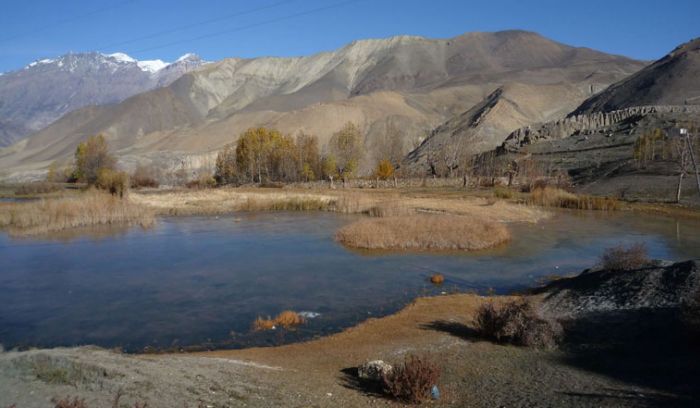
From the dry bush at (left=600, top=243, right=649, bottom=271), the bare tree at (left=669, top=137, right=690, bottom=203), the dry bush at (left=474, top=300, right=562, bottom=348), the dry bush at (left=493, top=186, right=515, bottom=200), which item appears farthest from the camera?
the dry bush at (left=493, top=186, right=515, bottom=200)

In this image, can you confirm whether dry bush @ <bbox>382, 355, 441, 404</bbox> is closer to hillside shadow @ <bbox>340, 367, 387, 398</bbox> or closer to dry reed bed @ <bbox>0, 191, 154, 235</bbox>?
hillside shadow @ <bbox>340, 367, 387, 398</bbox>

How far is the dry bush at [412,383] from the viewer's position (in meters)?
9.14

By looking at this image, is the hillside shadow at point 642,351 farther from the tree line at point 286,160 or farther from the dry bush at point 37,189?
the dry bush at point 37,189

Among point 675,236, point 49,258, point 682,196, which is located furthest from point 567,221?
point 49,258

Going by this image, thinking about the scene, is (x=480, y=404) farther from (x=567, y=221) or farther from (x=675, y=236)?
(x=567, y=221)

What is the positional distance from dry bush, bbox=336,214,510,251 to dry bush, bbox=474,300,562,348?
15.4 meters

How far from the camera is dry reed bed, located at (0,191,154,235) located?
38.3m

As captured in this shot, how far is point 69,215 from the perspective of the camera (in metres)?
39.7

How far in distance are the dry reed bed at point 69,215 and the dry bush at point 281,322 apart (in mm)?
26129

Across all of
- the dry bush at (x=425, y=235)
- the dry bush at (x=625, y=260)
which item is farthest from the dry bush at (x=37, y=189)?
the dry bush at (x=625, y=260)

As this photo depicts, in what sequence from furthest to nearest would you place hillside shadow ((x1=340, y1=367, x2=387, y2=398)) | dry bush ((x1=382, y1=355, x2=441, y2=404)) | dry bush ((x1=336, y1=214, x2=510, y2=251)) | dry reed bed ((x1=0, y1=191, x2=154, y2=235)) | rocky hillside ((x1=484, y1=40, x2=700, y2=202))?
rocky hillside ((x1=484, y1=40, x2=700, y2=202))
dry reed bed ((x1=0, y1=191, x2=154, y2=235))
dry bush ((x1=336, y1=214, x2=510, y2=251))
hillside shadow ((x1=340, y1=367, x2=387, y2=398))
dry bush ((x1=382, y1=355, x2=441, y2=404))

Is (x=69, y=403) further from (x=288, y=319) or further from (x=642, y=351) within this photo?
(x=642, y=351)

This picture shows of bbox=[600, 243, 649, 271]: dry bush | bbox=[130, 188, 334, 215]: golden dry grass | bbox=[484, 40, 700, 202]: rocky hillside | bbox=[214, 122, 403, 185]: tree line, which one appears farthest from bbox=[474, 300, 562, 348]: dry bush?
bbox=[214, 122, 403, 185]: tree line

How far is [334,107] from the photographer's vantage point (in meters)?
140
